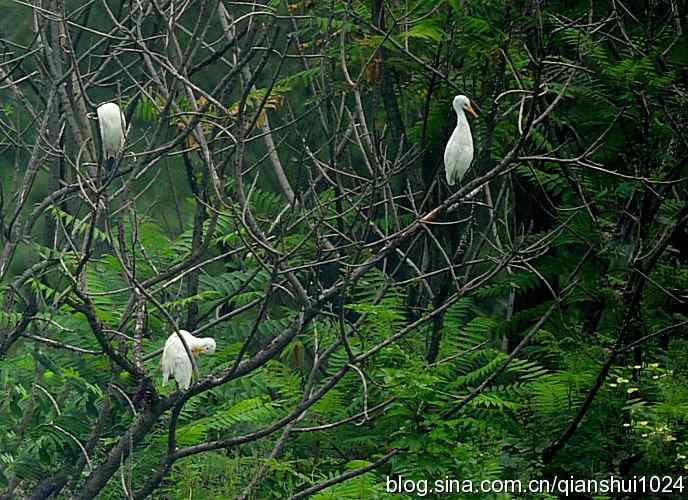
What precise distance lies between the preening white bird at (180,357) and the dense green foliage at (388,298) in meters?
0.18

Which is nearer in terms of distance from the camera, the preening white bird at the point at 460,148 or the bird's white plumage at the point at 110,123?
the bird's white plumage at the point at 110,123

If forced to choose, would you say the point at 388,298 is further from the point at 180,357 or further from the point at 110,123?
the point at 110,123

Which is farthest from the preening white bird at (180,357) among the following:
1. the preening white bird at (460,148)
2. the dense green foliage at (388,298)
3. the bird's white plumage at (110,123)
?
the preening white bird at (460,148)

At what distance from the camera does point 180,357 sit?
4.44 metres

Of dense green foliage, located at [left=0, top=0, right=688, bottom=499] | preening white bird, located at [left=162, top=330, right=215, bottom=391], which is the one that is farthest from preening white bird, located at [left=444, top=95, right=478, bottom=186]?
preening white bird, located at [left=162, top=330, right=215, bottom=391]

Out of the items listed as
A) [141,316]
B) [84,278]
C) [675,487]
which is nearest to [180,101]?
[84,278]

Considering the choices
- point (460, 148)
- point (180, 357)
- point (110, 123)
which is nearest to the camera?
point (180, 357)

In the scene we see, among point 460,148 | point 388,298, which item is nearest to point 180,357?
point 388,298

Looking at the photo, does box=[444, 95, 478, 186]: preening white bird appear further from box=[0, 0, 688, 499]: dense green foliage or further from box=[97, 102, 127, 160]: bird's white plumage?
box=[97, 102, 127, 160]: bird's white plumage

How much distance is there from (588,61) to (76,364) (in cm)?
324

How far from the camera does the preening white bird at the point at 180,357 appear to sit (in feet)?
14.4

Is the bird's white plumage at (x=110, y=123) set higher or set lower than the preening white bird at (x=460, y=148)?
higher

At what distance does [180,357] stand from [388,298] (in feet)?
4.26

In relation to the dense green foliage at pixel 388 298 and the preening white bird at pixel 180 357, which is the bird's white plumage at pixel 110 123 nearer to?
the dense green foliage at pixel 388 298
